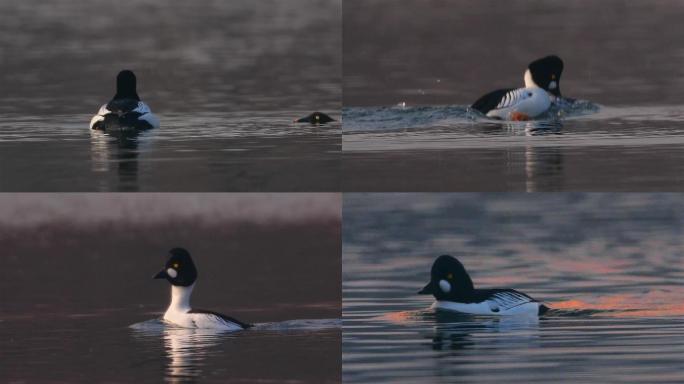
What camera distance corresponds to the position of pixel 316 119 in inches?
757

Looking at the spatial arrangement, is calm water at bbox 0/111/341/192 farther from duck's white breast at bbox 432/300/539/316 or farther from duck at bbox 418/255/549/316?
duck's white breast at bbox 432/300/539/316

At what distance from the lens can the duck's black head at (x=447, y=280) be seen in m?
16.6

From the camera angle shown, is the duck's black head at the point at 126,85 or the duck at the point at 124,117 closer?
the duck at the point at 124,117

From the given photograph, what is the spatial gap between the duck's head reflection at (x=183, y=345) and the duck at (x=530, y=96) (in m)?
5.66

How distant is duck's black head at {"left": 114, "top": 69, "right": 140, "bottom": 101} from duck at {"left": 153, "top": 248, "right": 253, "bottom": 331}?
165 inches

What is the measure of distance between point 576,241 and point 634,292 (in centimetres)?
149

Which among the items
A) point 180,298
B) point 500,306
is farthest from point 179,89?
point 500,306

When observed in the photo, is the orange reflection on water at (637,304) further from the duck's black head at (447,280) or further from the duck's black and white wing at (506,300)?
the duck's black head at (447,280)

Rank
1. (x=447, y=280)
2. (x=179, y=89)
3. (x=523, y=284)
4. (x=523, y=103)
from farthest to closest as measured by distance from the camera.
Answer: (x=179, y=89)
(x=523, y=103)
(x=523, y=284)
(x=447, y=280)

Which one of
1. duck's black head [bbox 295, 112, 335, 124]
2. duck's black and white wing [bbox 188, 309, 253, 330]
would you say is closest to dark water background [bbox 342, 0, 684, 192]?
duck's black head [bbox 295, 112, 335, 124]

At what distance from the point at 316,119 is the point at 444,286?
11.4 ft

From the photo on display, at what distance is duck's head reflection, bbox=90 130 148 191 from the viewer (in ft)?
50.3

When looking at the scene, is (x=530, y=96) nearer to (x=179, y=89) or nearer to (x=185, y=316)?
(x=179, y=89)

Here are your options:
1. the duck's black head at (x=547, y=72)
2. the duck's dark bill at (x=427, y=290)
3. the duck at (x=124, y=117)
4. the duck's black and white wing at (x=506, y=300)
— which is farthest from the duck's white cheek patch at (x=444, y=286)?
the duck's black head at (x=547, y=72)
